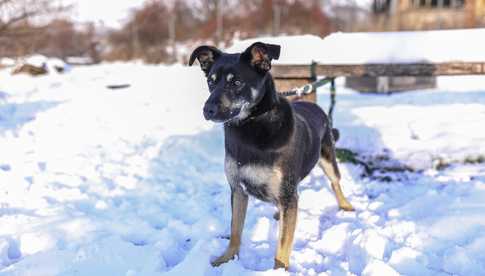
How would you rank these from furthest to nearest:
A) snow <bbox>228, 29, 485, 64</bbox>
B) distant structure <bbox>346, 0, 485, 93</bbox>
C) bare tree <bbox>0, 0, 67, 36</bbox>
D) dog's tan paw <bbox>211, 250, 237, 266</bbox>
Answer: distant structure <bbox>346, 0, 485, 93</bbox> → bare tree <bbox>0, 0, 67, 36</bbox> → snow <bbox>228, 29, 485, 64</bbox> → dog's tan paw <bbox>211, 250, 237, 266</bbox>

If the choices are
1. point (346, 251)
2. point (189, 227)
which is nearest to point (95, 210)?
point (189, 227)

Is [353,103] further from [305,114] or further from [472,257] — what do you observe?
[472,257]

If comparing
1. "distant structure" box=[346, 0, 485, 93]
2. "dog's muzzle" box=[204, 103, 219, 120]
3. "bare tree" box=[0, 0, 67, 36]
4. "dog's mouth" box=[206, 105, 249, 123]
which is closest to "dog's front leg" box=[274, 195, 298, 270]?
"dog's mouth" box=[206, 105, 249, 123]

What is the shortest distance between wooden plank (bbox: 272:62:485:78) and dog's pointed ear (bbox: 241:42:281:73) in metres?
2.50

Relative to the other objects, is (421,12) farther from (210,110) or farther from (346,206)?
(210,110)

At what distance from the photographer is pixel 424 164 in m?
5.18

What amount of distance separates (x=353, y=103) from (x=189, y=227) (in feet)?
23.6

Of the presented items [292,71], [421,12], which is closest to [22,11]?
[292,71]

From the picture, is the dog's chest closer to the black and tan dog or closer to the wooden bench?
the black and tan dog

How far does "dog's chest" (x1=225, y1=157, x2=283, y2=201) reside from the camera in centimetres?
278

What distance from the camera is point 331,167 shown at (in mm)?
4020

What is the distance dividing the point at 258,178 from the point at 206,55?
1.09 meters

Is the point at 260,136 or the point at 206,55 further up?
the point at 206,55

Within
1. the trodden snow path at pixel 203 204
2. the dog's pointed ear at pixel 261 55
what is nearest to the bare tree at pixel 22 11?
the trodden snow path at pixel 203 204
